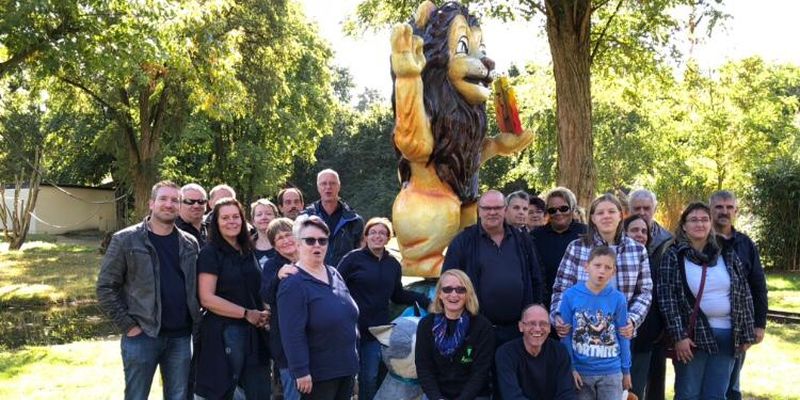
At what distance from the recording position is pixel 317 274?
3611mm

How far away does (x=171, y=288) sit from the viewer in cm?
400

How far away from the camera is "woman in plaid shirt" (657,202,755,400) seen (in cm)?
429

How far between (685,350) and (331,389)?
7.07 feet

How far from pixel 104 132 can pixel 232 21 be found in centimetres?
575

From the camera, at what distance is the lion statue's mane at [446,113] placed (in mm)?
5527

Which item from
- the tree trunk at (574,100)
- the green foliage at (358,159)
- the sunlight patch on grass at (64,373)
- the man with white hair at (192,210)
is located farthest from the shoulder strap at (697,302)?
the green foliage at (358,159)

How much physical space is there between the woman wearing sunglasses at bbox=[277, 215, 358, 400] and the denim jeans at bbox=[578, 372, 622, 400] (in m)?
1.27

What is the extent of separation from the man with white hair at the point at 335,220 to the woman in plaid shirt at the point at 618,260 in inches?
65.7

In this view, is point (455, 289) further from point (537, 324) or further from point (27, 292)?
point (27, 292)

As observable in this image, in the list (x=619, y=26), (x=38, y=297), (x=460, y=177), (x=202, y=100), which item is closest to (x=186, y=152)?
(x=202, y=100)

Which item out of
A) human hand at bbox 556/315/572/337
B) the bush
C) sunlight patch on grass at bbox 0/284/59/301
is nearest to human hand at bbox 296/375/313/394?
human hand at bbox 556/315/572/337

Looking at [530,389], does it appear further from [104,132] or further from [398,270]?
[104,132]

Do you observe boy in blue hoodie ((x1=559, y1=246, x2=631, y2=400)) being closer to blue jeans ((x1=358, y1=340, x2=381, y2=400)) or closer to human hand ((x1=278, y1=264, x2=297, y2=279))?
blue jeans ((x1=358, y1=340, x2=381, y2=400))

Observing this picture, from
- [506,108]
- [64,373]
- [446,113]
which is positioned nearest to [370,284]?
[446,113]
